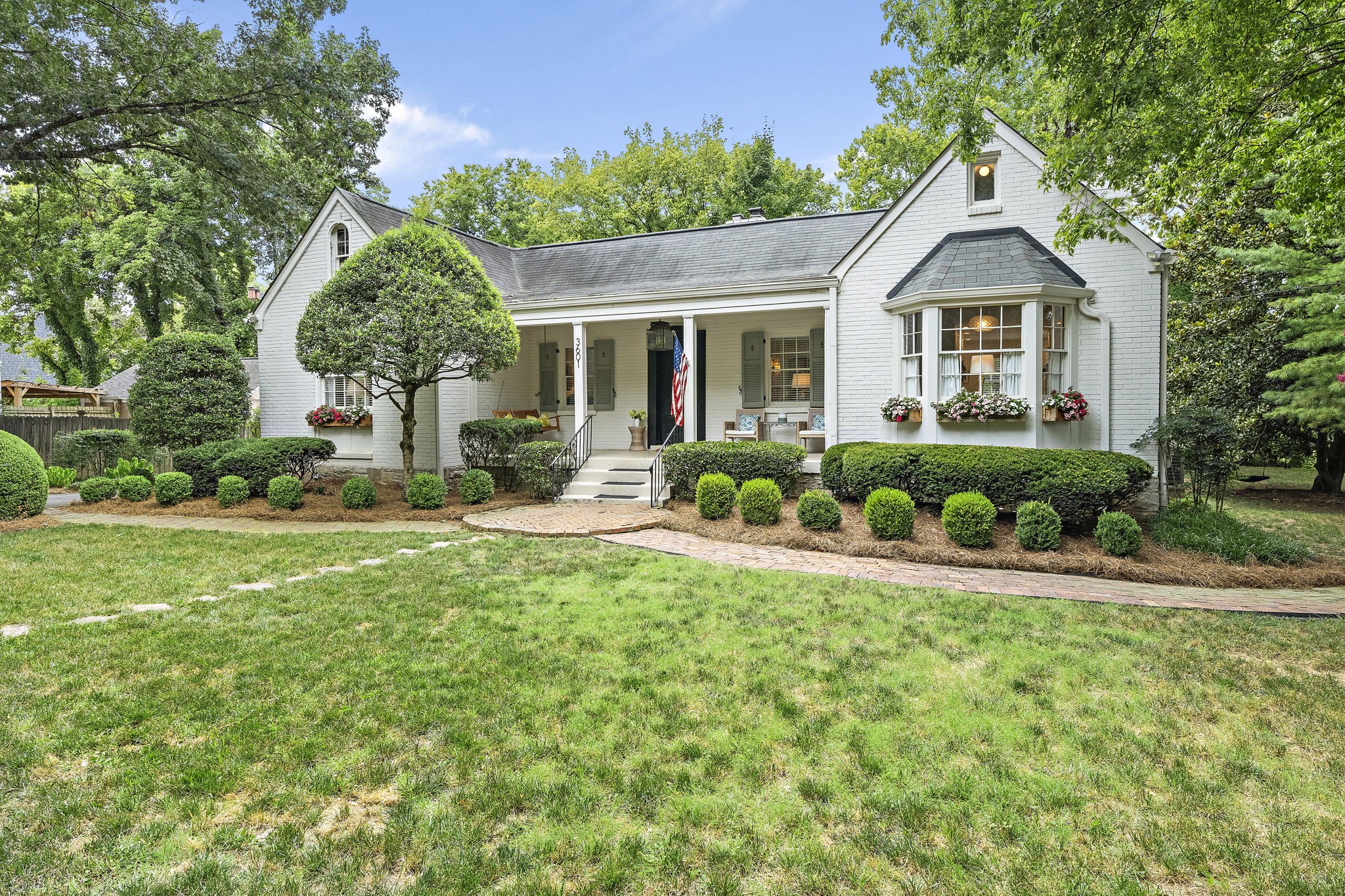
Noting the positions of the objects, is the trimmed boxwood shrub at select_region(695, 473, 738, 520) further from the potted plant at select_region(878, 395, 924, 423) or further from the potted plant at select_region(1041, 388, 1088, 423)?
the potted plant at select_region(1041, 388, 1088, 423)

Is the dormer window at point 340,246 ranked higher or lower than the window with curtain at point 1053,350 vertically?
higher

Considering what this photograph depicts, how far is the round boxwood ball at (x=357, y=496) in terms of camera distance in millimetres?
10383

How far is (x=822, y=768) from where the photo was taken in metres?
2.88

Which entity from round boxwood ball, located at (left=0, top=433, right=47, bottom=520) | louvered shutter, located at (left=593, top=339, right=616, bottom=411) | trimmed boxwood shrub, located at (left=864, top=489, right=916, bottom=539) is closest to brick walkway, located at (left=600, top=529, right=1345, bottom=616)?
trimmed boxwood shrub, located at (left=864, top=489, right=916, bottom=539)

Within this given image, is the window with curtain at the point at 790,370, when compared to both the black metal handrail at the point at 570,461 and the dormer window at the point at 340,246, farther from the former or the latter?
the dormer window at the point at 340,246

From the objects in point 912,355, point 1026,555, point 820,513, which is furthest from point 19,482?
point 1026,555

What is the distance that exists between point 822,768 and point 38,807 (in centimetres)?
339

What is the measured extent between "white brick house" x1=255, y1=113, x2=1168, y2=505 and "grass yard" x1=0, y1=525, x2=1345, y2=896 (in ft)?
15.9

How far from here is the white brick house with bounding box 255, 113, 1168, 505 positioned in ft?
29.6

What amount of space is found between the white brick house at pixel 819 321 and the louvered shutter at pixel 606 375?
0.15ft

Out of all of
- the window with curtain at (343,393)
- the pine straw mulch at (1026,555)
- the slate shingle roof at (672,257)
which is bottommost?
the pine straw mulch at (1026,555)

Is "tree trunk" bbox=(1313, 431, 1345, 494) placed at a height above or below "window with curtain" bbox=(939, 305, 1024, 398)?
below

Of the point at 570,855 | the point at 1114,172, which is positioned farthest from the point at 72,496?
the point at 1114,172

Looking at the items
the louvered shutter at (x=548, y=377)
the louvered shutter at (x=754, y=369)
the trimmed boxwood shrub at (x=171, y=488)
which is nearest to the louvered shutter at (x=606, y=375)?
the louvered shutter at (x=548, y=377)
